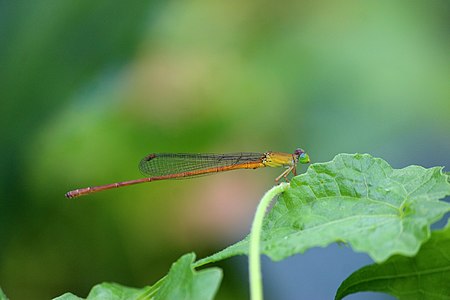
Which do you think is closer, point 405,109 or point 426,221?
point 426,221

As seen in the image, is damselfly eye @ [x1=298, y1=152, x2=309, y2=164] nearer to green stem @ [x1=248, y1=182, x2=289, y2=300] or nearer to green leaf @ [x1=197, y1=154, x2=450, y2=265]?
green leaf @ [x1=197, y1=154, x2=450, y2=265]

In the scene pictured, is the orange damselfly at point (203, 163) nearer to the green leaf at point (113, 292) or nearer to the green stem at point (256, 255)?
the green leaf at point (113, 292)

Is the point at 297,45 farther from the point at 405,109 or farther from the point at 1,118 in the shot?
the point at 1,118

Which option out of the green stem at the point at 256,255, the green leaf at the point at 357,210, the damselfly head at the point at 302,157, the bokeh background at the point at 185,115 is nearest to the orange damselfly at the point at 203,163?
the damselfly head at the point at 302,157

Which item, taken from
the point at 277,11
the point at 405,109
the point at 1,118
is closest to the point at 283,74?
the point at 277,11

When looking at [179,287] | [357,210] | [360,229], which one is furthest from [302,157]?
[179,287]

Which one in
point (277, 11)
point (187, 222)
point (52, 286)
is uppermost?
point (277, 11)
